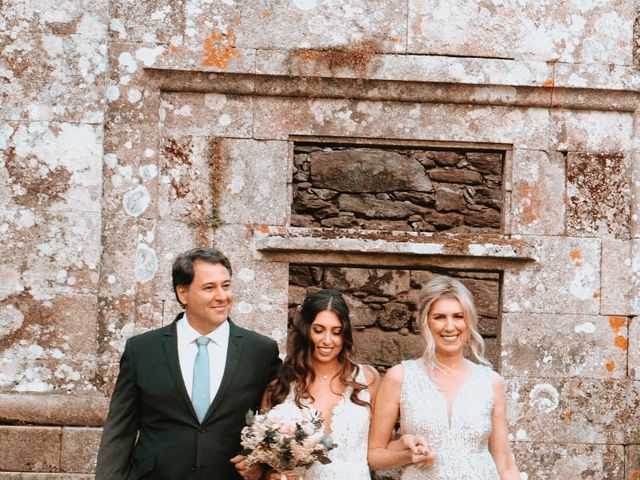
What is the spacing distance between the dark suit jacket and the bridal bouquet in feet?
0.59

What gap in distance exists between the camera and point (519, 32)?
6562 mm

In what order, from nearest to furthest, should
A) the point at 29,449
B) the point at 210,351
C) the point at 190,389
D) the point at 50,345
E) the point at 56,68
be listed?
the point at 190,389 < the point at 210,351 < the point at 29,449 < the point at 50,345 < the point at 56,68

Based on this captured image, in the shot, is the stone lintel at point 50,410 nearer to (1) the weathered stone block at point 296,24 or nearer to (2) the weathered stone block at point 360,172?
(1) the weathered stone block at point 296,24

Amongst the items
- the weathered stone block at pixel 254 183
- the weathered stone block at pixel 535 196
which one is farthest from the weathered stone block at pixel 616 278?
the weathered stone block at pixel 254 183

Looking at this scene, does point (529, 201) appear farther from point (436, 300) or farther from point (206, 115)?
point (206, 115)

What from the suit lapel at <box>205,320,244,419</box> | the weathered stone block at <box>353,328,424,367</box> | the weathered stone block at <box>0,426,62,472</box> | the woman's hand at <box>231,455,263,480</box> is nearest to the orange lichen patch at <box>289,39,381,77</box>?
the suit lapel at <box>205,320,244,419</box>

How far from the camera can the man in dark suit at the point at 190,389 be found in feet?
15.3

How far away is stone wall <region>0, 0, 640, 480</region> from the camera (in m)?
6.29

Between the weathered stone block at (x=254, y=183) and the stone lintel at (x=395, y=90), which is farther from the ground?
the stone lintel at (x=395, y=90)

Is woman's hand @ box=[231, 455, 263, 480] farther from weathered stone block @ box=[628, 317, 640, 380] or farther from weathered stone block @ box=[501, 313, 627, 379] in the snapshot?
weathered stone block @ box=[628, 317, 640, 380]

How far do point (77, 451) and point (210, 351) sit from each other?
5.33 ft

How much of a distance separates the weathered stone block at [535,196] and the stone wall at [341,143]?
0.04 ft

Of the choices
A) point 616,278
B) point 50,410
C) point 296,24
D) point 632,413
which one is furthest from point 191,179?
point 632,413

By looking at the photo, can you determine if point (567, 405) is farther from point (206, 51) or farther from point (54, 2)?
point (54, 2)
